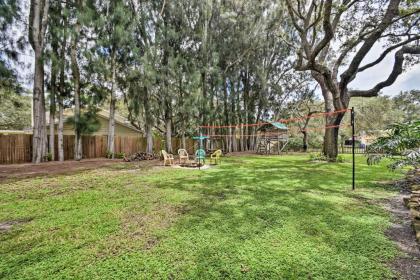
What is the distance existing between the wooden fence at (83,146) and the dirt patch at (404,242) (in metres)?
14.0

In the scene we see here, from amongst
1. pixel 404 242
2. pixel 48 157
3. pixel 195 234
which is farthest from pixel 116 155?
pixel 404 242

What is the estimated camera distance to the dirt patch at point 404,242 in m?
2.18

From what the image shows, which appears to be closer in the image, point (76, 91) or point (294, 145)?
point (76, 91)

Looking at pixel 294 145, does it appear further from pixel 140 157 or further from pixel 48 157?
pixel 48 157

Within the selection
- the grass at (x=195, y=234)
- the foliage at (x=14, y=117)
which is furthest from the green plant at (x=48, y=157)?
the foliage at (x=14, y=117)

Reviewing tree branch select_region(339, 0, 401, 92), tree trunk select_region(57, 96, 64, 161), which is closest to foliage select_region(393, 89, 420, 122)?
tree branch select_region(339, 0, 401, 92)

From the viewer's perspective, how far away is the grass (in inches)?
87.0

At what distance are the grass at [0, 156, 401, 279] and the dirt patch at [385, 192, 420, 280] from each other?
0.11 meters

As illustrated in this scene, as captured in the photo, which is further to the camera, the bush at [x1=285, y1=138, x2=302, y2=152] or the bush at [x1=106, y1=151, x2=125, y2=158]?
the bush at [x1=285, y1=138, x2=302, y2=152]

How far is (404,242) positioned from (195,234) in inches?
104

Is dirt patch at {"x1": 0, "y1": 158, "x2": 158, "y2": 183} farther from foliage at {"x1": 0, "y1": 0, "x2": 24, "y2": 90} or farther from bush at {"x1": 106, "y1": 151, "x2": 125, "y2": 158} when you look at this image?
foliage at {"x1": 0, "y1": 0, "x2": 24, "y2": 90}

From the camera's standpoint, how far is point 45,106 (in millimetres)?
11914

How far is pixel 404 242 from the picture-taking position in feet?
9.12

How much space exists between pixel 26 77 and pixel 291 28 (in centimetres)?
1970
